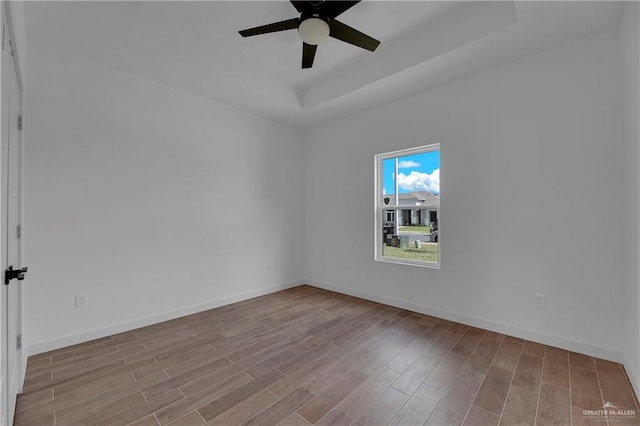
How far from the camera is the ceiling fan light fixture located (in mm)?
2209

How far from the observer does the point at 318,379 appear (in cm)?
218

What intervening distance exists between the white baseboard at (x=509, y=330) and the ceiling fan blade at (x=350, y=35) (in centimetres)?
294

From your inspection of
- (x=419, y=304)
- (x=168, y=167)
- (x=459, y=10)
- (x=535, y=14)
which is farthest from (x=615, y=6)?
(x=168, y=167)

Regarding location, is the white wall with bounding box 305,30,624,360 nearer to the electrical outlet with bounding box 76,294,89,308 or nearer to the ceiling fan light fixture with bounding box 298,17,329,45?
the ceiling fan light fixture with bounding box 298,17,329,45

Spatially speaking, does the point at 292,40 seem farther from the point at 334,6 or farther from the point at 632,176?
the point at 632,176

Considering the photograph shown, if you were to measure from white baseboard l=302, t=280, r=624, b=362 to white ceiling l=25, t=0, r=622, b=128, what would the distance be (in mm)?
2678

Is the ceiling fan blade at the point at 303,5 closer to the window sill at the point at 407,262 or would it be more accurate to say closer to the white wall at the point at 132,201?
the white wall at the point at 132,201

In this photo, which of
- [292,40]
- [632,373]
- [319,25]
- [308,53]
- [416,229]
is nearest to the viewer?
[632,373]

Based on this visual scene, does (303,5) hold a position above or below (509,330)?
Result: above

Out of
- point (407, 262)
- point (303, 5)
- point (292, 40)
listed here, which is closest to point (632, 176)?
point (407, 262)

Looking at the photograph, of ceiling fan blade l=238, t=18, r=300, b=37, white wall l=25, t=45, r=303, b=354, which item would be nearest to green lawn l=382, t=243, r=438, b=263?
Result: white wall l=25, t=45, r=303, b=354

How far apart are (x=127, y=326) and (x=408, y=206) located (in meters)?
3.56

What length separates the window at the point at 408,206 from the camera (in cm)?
362

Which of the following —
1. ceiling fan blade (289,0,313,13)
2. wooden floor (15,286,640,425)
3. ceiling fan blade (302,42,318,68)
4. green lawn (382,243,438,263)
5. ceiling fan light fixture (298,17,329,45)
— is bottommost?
wooden floor (15,286,640,425)
